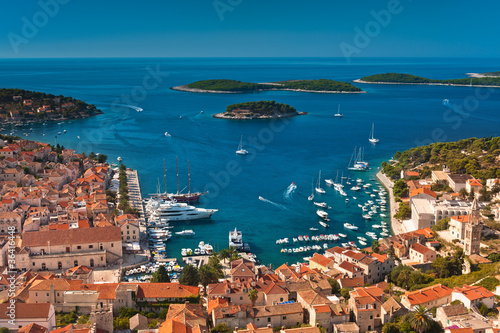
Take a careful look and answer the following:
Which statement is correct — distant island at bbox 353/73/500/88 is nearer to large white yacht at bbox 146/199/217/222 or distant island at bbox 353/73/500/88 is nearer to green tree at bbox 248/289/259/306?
large white yacht at bbox 146/199/217/222

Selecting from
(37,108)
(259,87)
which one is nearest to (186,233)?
(37,108)

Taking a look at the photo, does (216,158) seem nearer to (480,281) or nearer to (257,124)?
(257,124)

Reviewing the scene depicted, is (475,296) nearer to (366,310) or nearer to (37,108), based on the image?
(366,310)

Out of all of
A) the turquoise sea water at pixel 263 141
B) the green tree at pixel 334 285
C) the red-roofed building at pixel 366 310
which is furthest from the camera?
the turquoise sea water at pixel 263 141

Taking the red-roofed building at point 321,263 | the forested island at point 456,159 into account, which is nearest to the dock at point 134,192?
the red-roofed building at point 321,263

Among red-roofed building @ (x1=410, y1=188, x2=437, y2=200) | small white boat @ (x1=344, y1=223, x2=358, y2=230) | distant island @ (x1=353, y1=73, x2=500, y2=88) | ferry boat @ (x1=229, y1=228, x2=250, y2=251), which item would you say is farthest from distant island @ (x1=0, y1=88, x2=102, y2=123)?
distant island @ (x1=353, y1=73, x2=500, y2=88)

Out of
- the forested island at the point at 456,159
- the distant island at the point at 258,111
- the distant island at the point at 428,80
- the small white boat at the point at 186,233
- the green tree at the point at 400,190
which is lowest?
the small white boat at the point at 186,233

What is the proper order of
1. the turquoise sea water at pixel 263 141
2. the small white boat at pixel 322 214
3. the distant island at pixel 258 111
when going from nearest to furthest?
the small white boat at pixel 322 214, the turquoise sea water at pixel 263 141, the distant island at pixel 258 111

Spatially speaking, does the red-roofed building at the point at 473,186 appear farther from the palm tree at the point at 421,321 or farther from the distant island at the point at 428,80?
the distant island at the point at 428,80
